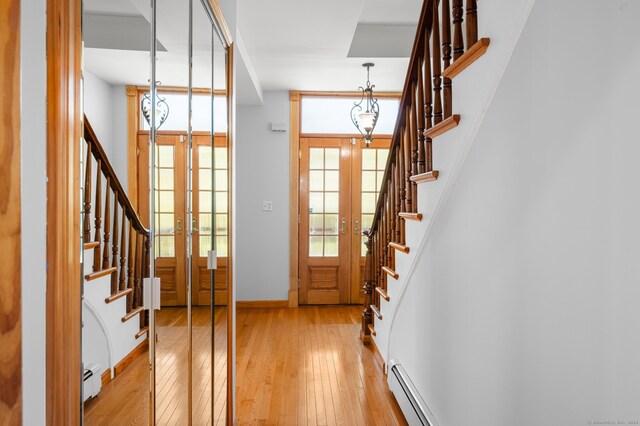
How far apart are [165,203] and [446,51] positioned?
1.27 metres

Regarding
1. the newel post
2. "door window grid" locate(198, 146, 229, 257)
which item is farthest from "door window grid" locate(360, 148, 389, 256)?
"door window grid" locate(198, 146, 229, 257)

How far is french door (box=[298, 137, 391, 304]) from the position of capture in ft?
17.5

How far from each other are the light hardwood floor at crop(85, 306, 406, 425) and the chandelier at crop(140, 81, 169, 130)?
0.61 m

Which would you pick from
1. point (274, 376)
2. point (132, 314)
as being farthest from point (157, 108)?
point (274, 376)

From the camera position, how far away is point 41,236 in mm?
672

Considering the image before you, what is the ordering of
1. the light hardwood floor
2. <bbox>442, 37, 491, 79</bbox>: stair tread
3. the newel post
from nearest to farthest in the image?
the light hardwood floor → <bbox>442, 37, 491, 79</bbox>: stair tread → the newel post

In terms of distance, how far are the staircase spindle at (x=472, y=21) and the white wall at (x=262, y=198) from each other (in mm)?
3780

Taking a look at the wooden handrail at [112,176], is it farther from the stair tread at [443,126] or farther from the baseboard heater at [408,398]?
the baseboard heater at [408,398]

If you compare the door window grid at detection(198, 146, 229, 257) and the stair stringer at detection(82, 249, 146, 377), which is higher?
the door window grid at detection(198, 146, 229, 257)

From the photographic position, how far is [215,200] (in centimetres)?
202

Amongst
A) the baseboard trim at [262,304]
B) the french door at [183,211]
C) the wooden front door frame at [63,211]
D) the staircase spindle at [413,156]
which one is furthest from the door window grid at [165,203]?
the baseboard trim at [262,304]

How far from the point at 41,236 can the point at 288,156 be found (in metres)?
Answer: 4.62

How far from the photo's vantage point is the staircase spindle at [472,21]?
156cm

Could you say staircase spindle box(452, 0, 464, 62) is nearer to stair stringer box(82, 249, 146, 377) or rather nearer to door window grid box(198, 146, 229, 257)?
door window grid box(198, 146, 229, 257)
